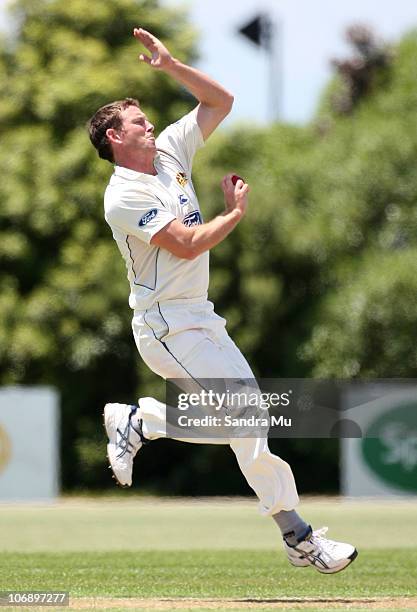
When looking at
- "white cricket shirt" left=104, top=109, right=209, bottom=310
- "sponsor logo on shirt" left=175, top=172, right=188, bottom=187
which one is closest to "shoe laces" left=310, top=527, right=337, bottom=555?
"white cricket shirt" left=104, top=109, right=209, bottom=310

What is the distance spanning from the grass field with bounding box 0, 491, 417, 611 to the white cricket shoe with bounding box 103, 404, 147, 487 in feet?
2.00

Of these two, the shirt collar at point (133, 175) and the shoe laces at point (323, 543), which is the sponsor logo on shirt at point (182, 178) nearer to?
the shirt collar at point (133, 175)

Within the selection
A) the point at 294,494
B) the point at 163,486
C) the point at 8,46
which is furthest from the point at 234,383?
the point at 8,46

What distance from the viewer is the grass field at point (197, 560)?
21.4ft

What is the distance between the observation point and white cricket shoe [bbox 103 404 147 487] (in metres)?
6.89

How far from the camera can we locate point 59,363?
23781 millimetres

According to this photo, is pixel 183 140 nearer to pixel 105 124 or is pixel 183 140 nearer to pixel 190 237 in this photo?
pixel 105 124

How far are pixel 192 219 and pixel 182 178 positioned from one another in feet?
0.92

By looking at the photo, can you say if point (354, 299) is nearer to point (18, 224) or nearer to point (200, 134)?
point (18, 224)

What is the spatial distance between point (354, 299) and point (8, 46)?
914 cm

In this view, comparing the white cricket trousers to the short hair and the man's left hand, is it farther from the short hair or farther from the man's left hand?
the man's left hand

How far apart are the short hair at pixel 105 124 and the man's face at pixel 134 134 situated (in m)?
0.04

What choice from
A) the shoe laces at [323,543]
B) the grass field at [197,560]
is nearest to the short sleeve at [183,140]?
the shoe laces at [323,543]

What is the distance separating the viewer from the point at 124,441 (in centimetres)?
693
